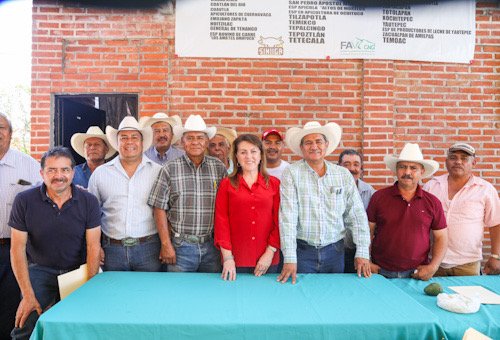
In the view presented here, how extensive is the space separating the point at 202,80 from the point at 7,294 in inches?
110

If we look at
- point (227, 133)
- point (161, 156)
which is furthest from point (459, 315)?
point (161, 156)

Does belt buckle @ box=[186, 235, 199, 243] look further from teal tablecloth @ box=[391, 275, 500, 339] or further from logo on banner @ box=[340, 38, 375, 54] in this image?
logo on banner @ box=[340, 38, 375, 54]

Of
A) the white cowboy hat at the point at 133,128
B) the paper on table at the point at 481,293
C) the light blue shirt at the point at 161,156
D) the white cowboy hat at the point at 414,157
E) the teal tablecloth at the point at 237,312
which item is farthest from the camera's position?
the light blue shirt at the point at 161,156

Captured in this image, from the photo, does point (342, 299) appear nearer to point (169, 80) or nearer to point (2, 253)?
point (2, 253)

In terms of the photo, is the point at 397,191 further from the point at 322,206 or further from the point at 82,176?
the point at 82,176

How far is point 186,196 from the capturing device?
2.84 meters

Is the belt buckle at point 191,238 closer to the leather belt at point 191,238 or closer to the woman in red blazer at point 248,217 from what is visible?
the leather belt at point 191,238

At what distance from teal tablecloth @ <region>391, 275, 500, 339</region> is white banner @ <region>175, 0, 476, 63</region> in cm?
271

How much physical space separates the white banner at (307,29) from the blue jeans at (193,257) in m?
2.34

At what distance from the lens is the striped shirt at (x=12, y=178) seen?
302cm

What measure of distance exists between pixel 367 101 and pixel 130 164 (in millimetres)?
2759

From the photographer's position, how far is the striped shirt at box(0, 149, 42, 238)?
3023 mm

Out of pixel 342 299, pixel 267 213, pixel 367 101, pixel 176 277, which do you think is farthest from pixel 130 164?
pixel 367 101

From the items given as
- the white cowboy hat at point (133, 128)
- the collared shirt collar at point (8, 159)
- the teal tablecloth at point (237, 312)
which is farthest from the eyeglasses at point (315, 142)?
the collared shirt collar at point (8, 159)
